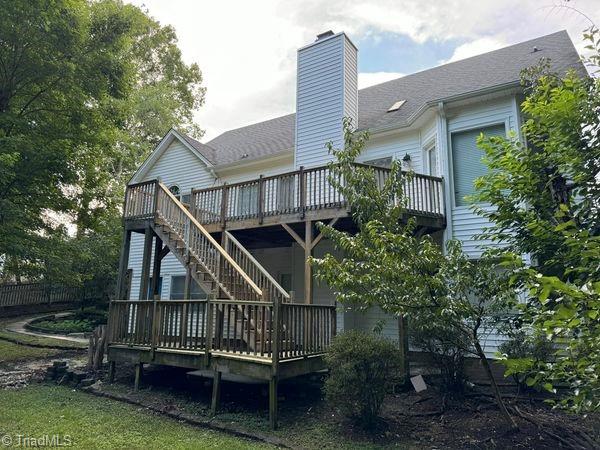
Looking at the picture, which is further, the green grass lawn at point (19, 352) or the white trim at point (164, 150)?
the white trim at point (164, 150)

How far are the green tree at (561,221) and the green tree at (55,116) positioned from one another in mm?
10338

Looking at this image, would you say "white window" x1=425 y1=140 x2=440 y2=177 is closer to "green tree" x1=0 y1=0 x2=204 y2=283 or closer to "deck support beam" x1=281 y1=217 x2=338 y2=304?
"deck support beam" x1=281 y1=217 x2=338 y2=304

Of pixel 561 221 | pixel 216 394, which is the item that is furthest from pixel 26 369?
pixel 561 221

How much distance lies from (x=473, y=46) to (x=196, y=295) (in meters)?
12.9

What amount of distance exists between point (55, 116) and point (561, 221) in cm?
1279

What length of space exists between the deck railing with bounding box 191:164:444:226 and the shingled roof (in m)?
2.38

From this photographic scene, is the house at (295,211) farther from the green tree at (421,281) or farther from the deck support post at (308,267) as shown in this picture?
the green tree at (421,281)

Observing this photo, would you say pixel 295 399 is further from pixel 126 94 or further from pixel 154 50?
pixel 154 50

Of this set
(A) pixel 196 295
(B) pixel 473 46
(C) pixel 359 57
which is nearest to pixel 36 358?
(A) pixel 196 295

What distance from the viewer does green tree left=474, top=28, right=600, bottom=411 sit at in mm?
2615

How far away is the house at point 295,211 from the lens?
6.77m

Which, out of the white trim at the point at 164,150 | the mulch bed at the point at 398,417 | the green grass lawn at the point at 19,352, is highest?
the white trim at the point at 164,150

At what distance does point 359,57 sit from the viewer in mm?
13164

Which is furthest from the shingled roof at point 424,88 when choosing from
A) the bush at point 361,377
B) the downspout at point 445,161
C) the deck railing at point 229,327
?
the bush at point 361,377
